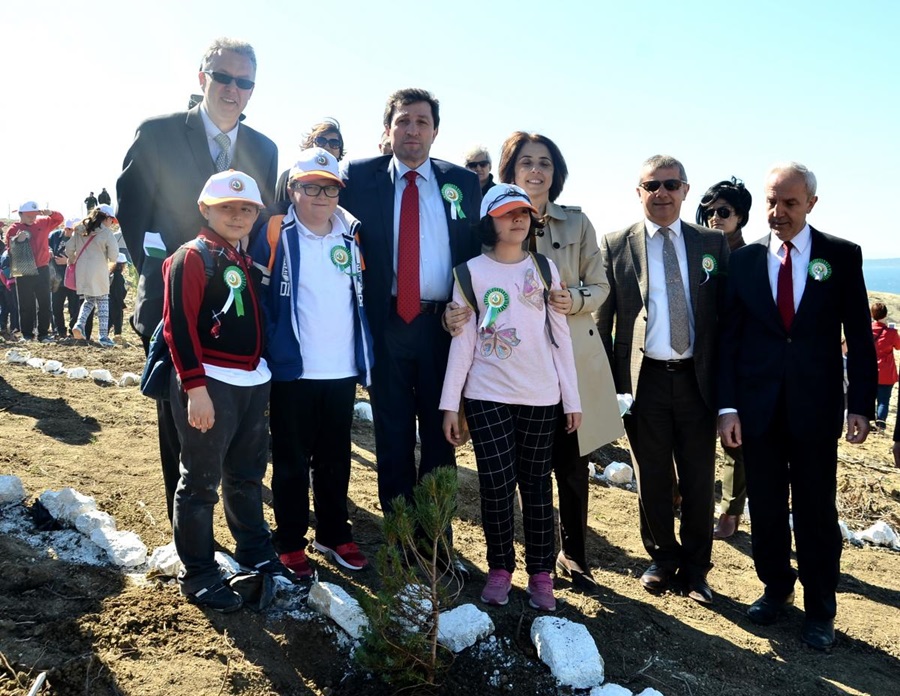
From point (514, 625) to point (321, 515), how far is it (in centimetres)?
126

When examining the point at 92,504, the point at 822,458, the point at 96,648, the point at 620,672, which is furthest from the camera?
the point at 92,504

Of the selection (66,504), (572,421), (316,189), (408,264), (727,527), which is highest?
(316,189)

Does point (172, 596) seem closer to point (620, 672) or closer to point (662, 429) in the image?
point (620, 672)

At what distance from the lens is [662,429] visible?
4.09 metres

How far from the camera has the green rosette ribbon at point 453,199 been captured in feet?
12.5

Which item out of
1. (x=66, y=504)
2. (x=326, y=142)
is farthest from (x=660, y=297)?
(x=66, y=504)

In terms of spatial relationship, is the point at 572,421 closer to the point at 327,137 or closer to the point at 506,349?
the point at 506,349

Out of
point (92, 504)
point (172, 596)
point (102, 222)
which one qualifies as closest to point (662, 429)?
point (172, 596)

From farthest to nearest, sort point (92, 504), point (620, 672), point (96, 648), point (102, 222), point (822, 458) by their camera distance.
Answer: point (102, 222)
point (92, 504)
point (822, 458)
point (620, 672)
point (96, 648)

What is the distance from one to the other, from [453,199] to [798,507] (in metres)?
2.50

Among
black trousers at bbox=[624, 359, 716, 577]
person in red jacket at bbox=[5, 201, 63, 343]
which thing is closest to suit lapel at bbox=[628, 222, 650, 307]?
black trousers at bbox=[624, 359, 716, 577]

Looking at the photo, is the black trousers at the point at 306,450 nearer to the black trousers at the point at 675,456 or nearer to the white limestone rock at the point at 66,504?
the white limestone rock at the point at 66,504

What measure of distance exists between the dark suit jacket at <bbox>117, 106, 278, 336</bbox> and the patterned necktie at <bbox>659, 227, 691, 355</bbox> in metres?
2.57

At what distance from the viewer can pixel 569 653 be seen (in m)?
3.10
